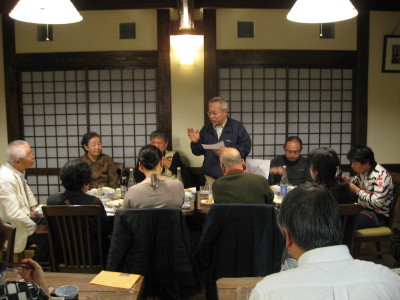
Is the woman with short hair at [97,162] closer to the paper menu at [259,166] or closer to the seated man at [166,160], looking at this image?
the seated man at [166,160]

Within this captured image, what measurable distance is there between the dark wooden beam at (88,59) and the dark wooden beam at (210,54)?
666mm

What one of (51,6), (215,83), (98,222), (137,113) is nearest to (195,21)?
(215,83)

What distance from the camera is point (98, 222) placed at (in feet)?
8.13

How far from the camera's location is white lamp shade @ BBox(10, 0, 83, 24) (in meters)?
2.34

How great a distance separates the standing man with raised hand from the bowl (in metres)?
2.71

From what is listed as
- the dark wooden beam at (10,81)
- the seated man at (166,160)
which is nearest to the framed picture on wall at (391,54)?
the seated man at (166,160)

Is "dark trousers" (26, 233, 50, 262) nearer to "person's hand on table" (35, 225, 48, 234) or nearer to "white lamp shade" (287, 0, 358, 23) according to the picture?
"person's hand on table" (35, 225, 48, 234)

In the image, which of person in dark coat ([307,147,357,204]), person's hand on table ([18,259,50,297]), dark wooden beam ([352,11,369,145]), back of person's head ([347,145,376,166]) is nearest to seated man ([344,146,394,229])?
back of person's head ([347,145,376,166])

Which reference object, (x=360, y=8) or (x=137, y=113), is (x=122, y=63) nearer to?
(x=137, y=113)

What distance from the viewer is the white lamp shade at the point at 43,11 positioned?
2338mm

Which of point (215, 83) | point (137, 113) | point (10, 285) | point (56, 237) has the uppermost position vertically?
point (215, 83)

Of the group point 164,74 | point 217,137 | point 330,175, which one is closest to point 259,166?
point 217,137

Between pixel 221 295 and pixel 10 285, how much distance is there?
77 centimetres

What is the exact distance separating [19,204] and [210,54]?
9.56 feet
